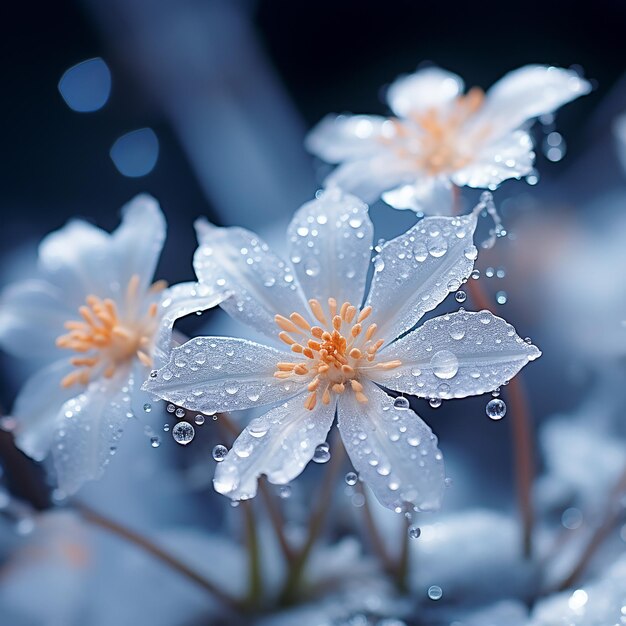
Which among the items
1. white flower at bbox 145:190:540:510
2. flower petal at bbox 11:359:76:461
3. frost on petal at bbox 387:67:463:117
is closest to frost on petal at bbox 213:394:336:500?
white flower at bbox 145:190:540:510

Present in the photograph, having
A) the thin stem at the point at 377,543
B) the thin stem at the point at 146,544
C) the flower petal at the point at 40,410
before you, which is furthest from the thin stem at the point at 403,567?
the flower petal at the point at 40,410

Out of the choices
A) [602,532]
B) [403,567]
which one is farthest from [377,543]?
[602,532]

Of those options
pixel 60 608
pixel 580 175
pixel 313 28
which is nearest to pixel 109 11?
pixel 313 28

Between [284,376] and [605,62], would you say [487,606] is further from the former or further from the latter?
[605,62]

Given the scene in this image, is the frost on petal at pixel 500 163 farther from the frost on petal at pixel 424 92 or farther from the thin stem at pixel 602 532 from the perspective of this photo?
the thin stem at pixel 602 532

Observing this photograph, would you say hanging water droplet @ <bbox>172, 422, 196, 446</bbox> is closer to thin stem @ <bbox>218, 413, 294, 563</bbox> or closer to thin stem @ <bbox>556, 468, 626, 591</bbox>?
thin stem @ <bbox>218, 413, 294, 563</bbox>
